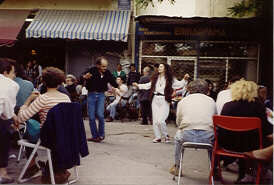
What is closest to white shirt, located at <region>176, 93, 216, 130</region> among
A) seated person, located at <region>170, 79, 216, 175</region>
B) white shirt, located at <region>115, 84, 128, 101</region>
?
seated person, located at <region>170, 79, 216, 175</region>

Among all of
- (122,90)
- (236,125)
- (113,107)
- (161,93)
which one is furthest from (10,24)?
(236,125)

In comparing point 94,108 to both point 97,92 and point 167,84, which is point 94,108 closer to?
point 97,92

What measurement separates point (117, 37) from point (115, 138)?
16.9ft

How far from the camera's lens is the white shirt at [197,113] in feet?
16.6

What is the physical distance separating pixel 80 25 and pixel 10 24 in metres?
2.64

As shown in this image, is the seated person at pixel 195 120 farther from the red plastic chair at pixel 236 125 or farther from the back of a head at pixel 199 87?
the red plastic chair at pixel 236 125

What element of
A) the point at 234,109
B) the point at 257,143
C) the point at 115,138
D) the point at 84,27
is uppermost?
the point at 84,27

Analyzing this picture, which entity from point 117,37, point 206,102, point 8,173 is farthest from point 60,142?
point 117,37

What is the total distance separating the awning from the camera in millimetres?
12657

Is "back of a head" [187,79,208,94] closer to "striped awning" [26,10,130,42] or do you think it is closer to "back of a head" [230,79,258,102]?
"back of a head" [230,79,258,102]

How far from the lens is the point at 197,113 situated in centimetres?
508

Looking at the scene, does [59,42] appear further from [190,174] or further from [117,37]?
[190,174]

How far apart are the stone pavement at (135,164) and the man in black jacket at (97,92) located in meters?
0.32

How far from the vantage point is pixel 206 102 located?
5.18 metres
